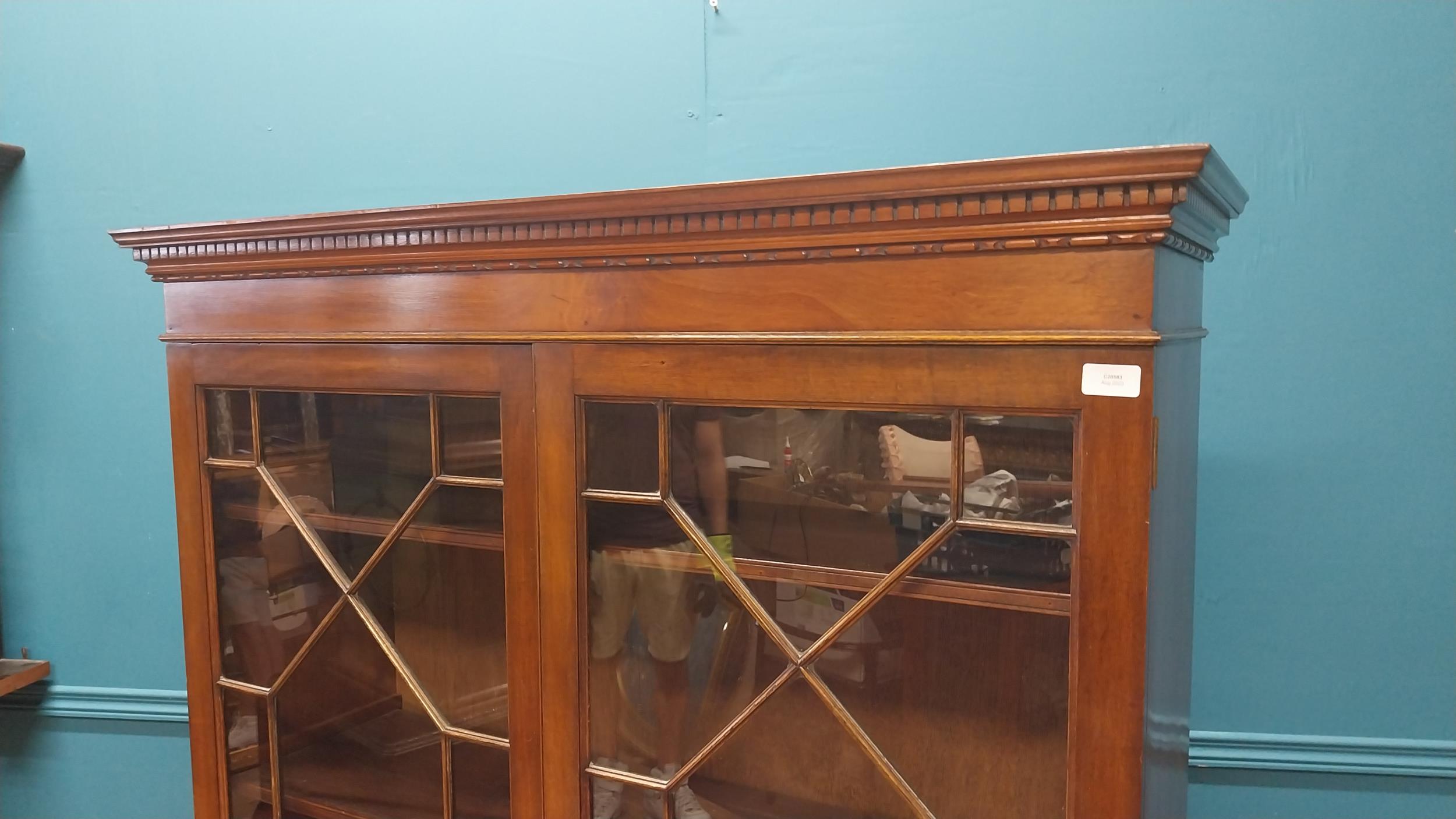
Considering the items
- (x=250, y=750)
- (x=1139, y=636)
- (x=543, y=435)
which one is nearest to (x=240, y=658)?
(x=250, y=750)

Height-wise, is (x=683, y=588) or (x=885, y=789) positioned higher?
(x=683, y=588)

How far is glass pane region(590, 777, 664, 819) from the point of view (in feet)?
2.21

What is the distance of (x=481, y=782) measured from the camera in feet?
2.40

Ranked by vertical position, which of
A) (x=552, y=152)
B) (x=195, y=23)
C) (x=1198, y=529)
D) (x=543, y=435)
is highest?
(x=195, y=23)

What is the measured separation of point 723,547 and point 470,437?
0.22 m

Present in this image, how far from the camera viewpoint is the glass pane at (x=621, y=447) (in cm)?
65

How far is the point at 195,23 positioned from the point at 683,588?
3.62ft

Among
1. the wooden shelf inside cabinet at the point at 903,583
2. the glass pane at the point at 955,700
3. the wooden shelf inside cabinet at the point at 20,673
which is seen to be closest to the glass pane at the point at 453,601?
the wooden shelf inside cabinet at the point at 903,583

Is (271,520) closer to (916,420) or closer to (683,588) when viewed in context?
(683,588)

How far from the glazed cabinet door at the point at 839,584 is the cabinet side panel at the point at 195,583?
361 mm

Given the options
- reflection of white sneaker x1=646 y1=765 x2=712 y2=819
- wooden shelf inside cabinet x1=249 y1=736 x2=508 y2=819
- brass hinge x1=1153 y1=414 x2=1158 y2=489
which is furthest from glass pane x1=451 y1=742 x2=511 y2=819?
brass hinge x1=1153 y1=414 x2=1158 y2=489

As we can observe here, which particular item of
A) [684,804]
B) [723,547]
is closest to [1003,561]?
[723,547]

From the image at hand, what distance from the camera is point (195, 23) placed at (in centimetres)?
124

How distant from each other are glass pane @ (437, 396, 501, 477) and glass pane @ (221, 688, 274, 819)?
316 mm
